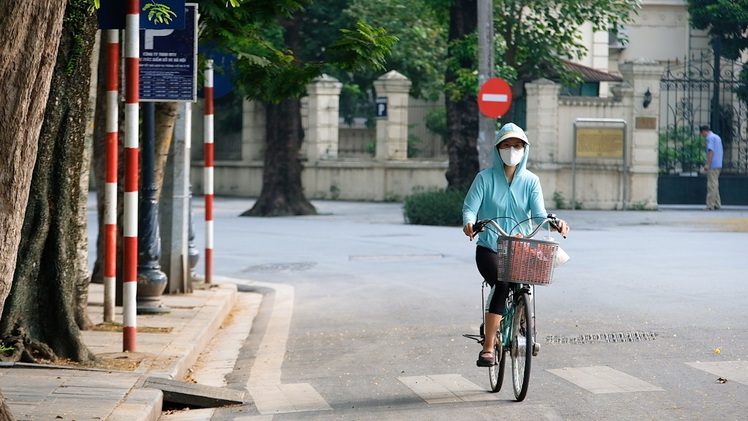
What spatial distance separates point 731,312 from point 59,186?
640 centimetres

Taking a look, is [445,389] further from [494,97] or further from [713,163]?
[713,163]

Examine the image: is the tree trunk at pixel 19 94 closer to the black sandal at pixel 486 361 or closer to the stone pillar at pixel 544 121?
the black sandal at pixel 486 361

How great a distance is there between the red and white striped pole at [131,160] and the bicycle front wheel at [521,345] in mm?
2981

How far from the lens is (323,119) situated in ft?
126

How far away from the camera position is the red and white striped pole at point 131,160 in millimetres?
9719

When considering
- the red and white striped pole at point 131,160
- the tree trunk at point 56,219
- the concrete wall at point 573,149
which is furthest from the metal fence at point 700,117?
the tree trunk at point 56,219

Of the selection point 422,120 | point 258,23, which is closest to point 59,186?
point 258,23

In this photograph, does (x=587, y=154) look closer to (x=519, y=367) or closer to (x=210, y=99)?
(x=210, y=99)

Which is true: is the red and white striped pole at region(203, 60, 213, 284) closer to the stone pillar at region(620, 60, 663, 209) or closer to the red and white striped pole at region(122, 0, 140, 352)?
the red and white striped pole at region(122, 0, 140, 352)

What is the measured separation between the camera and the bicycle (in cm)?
805

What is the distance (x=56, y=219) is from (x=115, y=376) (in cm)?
149

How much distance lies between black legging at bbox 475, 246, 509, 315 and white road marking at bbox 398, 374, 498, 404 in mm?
549

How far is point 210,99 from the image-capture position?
1578cm

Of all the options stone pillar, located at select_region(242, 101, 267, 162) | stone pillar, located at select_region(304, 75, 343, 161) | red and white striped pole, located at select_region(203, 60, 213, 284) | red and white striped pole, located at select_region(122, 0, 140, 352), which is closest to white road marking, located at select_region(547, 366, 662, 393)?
red and white striped pole, located at select_region(122, 0, 140, 352)
